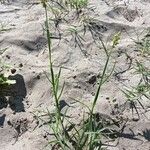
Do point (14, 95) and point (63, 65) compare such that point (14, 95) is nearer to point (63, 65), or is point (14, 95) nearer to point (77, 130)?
point (63, 65)

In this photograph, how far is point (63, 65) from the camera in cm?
273

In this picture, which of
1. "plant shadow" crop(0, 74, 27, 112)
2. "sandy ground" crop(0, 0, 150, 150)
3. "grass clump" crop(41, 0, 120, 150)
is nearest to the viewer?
"grass clump" crop(41, 0, 120, 150)

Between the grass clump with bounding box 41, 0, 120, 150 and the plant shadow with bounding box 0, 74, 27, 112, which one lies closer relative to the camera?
the grass clump with bounding box 41, 0, 120, 150

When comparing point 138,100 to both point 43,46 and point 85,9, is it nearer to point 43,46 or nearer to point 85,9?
point 43,46

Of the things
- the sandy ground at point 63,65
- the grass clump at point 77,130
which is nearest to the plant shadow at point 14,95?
the sandy ground at point 63,65

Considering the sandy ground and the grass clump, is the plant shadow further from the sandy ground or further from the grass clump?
the grass clump

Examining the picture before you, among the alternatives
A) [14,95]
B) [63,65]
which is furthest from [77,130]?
[63,65]

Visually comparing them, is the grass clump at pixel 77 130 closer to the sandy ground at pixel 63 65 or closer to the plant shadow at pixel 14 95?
the sandy ground at pixel 63 65

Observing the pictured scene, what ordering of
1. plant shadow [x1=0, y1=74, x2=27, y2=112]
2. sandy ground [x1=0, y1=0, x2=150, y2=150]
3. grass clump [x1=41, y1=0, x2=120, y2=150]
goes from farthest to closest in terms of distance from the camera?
plant shadow [x1=0, y1=74, x2=27, y2=112] < sandy ground [x1=0, y1=0, x2=150, y2=150] < grass clump [x1=41, y1=0, x2=120, y2=150]

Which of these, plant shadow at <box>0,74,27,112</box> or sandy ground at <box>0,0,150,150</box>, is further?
plant shadow at <box>0,74,27,112</box>

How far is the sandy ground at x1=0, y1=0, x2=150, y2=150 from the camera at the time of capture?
7.33 feet

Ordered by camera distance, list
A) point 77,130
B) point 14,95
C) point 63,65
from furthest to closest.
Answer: point 63,65
point 14,95
point 77,130

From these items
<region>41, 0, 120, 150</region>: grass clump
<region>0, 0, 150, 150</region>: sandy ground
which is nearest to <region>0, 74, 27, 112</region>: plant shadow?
<region>0, 0, 150, 150</region>: sandy ground

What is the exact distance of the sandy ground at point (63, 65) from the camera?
7.33 ft
